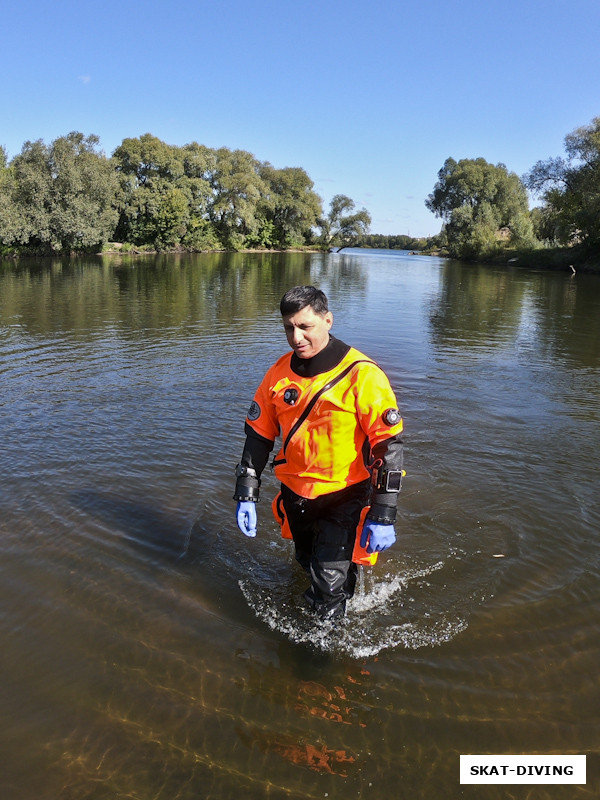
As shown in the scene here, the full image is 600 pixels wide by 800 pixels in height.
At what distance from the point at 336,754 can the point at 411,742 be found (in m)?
0.46

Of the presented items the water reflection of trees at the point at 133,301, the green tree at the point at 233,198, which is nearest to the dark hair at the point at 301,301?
the water reflection of trees at the point at 133,301

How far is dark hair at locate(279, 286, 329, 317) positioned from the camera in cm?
334

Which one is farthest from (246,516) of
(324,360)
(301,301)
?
(301,301)

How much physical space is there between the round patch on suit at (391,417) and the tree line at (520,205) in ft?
176

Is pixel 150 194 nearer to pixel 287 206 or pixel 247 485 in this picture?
pixel 287 206

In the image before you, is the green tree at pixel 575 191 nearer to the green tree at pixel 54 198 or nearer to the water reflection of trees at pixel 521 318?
the water reflection of trees at pixel 521 318

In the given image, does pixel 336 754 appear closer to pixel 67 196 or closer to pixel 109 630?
pixel 109 630

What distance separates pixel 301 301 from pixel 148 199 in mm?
74113

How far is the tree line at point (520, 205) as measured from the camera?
50.4 meters

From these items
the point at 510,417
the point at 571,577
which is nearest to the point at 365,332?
the point at 510,417

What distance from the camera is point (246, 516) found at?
382 cm

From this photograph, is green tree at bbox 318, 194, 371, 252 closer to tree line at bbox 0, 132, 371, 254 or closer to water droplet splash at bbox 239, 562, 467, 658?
tree line at bbox 0, 132, 371, 254

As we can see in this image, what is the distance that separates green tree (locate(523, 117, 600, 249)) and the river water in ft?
159

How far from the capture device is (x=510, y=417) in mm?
9000
